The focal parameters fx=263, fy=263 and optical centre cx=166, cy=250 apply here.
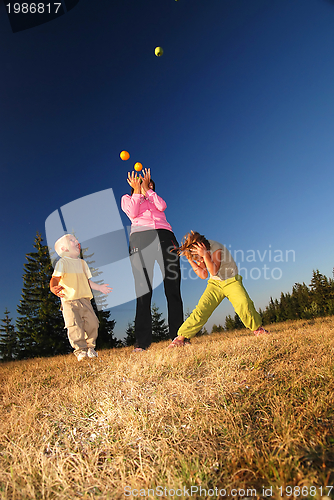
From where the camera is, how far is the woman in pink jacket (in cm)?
487

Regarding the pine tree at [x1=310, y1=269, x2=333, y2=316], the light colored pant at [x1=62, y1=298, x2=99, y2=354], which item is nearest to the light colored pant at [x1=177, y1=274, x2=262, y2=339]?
the light colored pant at [x1=62, y1=298, x2=99, y2=354]

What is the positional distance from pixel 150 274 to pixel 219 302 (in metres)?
1.42

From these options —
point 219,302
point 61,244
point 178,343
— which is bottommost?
point 178,343

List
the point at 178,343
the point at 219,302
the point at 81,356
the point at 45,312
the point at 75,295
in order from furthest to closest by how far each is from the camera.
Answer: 1. the point at 45,312
2. the point at 75,295
3. the point at 219,302
4. the point at 81,356
5. the point at 178,343

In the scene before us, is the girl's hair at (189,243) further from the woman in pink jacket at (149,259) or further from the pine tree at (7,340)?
the pine tree at (7,340)

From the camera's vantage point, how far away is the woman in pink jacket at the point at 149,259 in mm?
4867

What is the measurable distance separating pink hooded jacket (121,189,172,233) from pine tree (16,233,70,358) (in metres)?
13.2

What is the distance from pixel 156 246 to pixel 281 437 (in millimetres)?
3861

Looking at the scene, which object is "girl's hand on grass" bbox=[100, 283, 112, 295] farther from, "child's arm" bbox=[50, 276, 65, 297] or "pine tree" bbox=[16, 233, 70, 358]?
"pine tree" bbox=[16, 233, 70, 358]

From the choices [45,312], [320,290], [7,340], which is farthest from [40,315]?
[320,290]

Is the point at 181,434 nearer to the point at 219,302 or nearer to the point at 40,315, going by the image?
the point at 219,302

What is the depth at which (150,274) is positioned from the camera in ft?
16.5

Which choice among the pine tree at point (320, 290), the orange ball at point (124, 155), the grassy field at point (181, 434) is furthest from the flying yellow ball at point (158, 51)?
the pine tree at point (320, 290)

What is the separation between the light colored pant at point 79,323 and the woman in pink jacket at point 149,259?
1.02m
